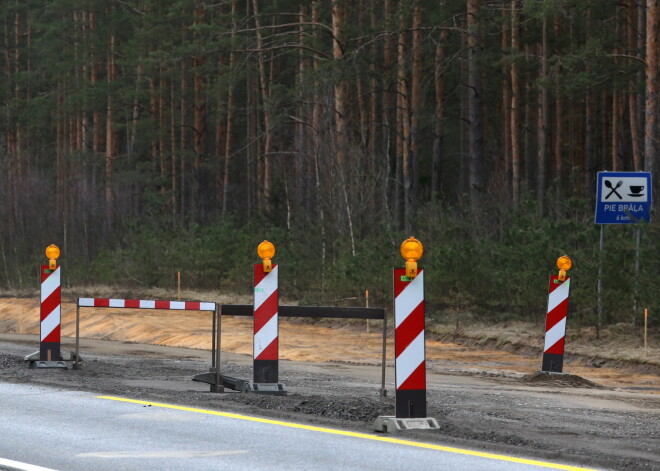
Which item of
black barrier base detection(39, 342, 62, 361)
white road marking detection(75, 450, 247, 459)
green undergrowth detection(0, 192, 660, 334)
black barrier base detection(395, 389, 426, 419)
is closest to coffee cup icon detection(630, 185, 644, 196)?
green undergrowth detection(0, 192, 660, 334)

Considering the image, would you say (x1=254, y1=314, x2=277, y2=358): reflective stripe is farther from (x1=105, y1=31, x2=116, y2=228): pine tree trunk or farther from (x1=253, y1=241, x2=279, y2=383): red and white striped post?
(x1=105, y1=31, x2=116, y2=228): pine tree trunk

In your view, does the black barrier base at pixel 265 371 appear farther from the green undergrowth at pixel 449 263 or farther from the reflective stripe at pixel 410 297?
the green undergrowth at pixel 449 263

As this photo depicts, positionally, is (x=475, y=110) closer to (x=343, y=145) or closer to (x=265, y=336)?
(x=343, y=145)

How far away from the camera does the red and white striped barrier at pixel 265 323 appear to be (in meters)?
13.1

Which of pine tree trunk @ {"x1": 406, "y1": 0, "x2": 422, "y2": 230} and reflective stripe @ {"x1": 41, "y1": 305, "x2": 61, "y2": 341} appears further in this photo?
pine tree trunk @ {"x1": 406, "y1": 0, "x2": 422, "y2": 230}

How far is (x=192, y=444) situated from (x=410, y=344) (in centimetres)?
204

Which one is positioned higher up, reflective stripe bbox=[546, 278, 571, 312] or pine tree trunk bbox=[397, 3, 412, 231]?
pine tree trunk bbox=[397, 3, 412, 231]

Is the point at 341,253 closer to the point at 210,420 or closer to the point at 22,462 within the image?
the point at 210,420

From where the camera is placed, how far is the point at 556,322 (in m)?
16.7

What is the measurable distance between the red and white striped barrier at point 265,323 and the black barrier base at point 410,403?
3114 millimetres

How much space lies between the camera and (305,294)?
30.3 meters

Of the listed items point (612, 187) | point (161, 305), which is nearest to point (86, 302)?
point (161, 305)

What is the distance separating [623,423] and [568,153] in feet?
167

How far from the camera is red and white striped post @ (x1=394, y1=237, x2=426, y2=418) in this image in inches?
406
